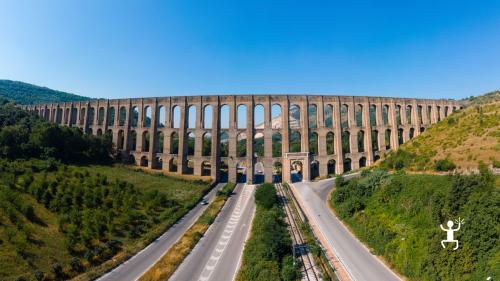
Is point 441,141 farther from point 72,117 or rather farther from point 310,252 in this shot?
point 72,117

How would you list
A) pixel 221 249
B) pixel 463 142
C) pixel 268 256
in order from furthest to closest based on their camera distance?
pixel 463 142 → pixel 221 249 → pixel 268 256

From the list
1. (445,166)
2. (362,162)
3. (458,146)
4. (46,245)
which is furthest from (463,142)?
(46,245)

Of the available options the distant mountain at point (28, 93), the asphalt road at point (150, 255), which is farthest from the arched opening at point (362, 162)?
the distant mountain at point (28, 93)

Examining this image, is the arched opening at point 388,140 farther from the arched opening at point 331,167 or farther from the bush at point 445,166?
the bush at point 445,166

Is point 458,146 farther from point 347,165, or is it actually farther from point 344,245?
point 344,245

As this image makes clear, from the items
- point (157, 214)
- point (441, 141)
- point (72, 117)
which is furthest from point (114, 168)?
point (441, 141)

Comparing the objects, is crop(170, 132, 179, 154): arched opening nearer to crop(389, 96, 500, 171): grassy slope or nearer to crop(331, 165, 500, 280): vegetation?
crop(331, 165, 500, 280): vegetation

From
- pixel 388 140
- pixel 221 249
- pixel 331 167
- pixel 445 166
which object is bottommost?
pixel 221 249

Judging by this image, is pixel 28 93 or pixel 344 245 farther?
pixel 28 93
